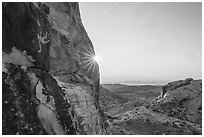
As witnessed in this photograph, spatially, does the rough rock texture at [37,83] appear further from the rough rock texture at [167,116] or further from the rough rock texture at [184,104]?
the rough rock texture at [184,104]

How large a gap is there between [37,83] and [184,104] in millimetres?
39126

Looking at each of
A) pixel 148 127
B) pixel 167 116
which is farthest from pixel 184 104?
pixel 148 127

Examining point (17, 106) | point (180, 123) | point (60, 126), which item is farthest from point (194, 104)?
point (17, 106)

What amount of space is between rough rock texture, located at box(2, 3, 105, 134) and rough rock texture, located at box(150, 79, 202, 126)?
87.7 feet

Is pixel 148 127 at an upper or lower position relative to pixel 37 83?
lower

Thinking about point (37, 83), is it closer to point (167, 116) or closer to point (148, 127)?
point (148, 127)

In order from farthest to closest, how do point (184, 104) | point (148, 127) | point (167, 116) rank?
1. point (184, 104)
2. point (167, 116)
3. point (148, 127)

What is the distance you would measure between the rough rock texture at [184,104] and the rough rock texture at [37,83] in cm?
2673

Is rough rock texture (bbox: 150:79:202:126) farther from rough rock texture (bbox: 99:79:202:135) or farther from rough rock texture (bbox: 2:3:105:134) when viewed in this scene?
rough rock texture (bbox: 2:3:105:134)

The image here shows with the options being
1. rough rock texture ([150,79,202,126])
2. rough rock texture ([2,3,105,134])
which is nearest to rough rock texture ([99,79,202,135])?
rough rock texture ([150,79,202,126])

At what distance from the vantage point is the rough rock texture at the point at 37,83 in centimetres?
1095

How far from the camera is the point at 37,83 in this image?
42.2 ft

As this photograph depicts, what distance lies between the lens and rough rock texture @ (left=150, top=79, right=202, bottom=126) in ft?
133

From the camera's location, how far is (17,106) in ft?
35.5
